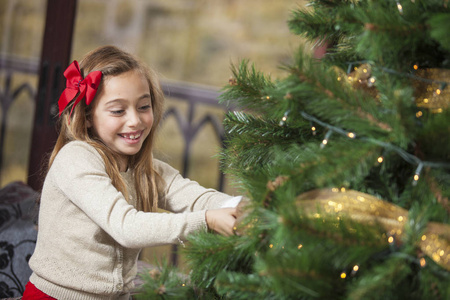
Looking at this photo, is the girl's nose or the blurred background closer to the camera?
the girl's nose

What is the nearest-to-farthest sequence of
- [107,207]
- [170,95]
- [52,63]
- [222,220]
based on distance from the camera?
[222,220], [107,207], [52,63], [170,95]

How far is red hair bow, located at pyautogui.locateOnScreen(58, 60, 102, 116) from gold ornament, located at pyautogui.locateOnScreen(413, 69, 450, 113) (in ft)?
2.05

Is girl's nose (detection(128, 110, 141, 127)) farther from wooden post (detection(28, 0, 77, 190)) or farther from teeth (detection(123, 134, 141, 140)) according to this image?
wooden post (detection(28, 0, 77, 190))

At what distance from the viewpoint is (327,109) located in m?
0.59

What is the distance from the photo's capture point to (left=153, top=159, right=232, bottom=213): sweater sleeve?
1.04m

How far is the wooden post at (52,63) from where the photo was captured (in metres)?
2.08

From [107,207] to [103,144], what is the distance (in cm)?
24

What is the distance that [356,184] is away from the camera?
64 centimetres

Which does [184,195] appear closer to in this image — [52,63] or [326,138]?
[326,138]

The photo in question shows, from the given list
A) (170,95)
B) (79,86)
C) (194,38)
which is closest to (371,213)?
(79,86)

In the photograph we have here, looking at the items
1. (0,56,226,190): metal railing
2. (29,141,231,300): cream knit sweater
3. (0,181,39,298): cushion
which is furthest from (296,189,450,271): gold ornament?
(0,56,226,190): metal railing

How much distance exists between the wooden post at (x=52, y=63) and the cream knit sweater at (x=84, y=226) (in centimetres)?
113

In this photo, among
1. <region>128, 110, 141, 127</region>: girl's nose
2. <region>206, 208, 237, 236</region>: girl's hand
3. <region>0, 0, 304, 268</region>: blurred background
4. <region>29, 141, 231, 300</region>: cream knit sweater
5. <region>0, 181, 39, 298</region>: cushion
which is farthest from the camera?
<region>0, 0, 304, 268</region>: blurred background

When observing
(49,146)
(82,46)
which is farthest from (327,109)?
(82,46)
